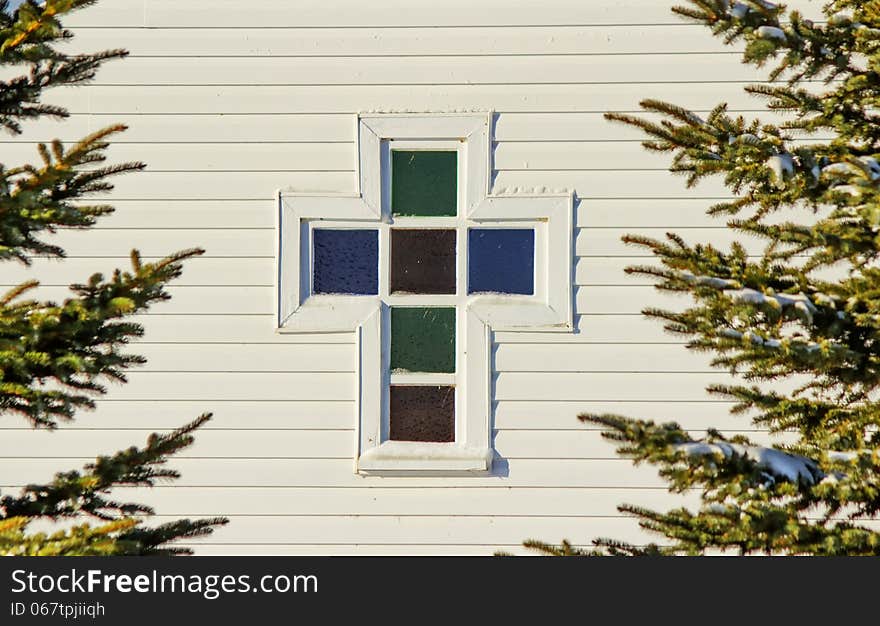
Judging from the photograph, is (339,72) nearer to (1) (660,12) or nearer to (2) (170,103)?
(2) (170,103)

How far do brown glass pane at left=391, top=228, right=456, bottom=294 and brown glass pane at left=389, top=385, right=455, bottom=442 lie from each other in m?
0.55

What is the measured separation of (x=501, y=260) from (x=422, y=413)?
943 mm

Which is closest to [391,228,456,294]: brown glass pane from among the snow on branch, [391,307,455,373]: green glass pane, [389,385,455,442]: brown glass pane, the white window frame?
the white window frame

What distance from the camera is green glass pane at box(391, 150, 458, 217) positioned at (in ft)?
17.8

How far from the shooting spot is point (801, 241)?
Answer: 354 centimetres

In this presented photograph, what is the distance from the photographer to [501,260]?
5.43 metres

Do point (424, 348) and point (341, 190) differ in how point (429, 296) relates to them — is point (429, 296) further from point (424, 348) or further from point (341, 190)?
point (341, 190)

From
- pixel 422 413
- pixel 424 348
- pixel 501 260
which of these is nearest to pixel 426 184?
pixel 501 260

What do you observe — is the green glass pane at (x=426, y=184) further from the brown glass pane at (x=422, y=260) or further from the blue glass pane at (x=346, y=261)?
the blue glass pane at (x=346, y=261)

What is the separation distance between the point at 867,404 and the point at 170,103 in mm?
3813

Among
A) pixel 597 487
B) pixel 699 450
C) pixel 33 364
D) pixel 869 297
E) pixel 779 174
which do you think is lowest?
pixel 597 487

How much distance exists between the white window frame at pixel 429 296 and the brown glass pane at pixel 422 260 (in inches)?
2.3

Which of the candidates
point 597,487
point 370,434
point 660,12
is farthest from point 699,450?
point 660,12

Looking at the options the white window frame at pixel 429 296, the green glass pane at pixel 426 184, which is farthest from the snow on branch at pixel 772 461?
the green glass pane at pixel 426 184
